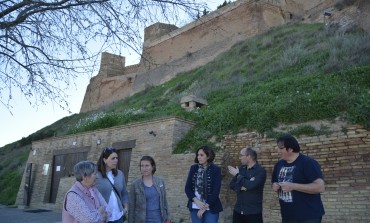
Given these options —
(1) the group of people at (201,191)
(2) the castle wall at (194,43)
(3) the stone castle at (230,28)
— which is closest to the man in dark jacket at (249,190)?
(1) the group of people at (201,191)

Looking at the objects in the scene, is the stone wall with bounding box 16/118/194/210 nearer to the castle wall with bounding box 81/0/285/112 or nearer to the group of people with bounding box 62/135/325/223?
the group of people with bounding box 62/135/325/223

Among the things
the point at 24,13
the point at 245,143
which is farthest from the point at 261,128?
Answer: the point at 24,13

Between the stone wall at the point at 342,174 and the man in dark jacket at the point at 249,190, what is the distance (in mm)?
2522

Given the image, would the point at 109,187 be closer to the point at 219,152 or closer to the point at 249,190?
the point at 249,190

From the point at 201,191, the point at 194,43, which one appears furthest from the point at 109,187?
the point at 194,43

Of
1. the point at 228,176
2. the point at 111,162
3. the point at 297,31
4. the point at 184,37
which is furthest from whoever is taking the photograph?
the point at 184,37

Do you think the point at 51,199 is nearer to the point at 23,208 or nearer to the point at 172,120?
the point at 23,208

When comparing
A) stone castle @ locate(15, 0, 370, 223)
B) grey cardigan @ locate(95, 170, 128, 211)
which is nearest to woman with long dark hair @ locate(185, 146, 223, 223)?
grey cardigan @ locate(95, 170, 128, 211)

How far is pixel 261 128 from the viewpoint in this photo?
9.17 metres

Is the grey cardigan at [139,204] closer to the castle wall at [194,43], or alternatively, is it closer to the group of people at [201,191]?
the group of people at [201,191]

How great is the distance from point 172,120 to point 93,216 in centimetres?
745

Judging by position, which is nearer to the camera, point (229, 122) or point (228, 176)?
point (228, 176)

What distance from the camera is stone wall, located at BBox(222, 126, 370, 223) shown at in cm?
676

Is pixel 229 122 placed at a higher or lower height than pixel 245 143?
higher
